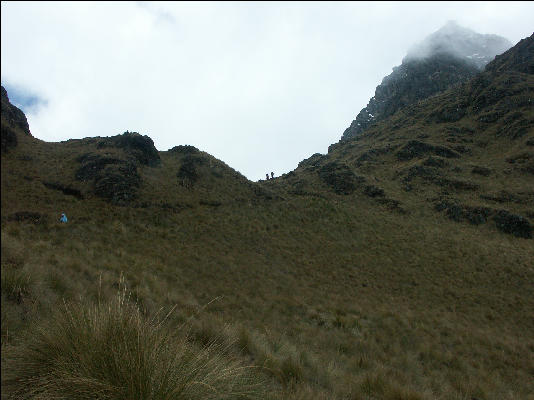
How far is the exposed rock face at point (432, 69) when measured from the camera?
10225 centimetres

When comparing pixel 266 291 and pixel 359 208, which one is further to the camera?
pixel 359 208

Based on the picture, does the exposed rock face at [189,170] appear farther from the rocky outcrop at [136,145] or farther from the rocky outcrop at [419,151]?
the rocky outcrop at [419,151]

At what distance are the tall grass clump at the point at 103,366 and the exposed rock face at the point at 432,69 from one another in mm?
107382

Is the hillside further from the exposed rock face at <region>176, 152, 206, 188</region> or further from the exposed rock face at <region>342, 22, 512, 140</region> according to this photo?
the exposed rock face at <region>342, 22, 512, 140</region>

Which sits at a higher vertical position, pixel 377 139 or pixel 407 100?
pixel 407 100

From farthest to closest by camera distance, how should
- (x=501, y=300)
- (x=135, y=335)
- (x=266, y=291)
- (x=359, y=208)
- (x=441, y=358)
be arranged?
1. (x=359, y=208)
2. (x=501, y=300)
3. (x=266, y=291)
4. (x=441, y=358)
5. (x=135, y=335)

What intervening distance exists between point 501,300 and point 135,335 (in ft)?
68.1

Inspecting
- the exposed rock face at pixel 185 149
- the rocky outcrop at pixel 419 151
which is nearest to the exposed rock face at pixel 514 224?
the rocky outcrop at pixel 419 151

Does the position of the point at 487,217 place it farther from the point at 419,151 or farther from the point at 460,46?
the point at 460,46

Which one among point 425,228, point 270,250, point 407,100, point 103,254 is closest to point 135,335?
point 103,254

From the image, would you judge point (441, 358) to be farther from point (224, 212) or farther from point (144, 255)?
point (224, 212)

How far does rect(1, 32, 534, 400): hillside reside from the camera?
13.1ft

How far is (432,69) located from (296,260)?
115946 millimetres

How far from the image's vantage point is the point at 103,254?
32.4 ft
